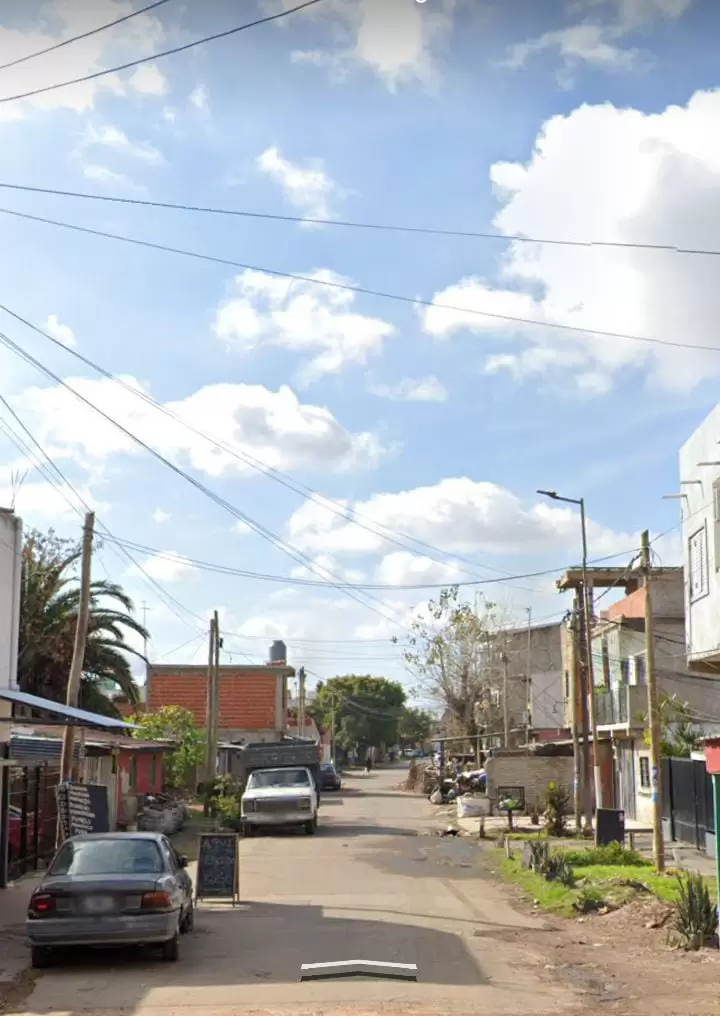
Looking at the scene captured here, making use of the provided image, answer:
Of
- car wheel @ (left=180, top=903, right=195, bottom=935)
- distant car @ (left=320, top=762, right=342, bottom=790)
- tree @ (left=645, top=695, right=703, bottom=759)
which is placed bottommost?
distant car @ (left=320, top=762, right=342, bottom=790)

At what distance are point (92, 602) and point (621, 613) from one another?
2007cm

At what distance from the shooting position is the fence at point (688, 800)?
96.6ft

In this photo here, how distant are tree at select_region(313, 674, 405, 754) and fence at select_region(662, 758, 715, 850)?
277 ft

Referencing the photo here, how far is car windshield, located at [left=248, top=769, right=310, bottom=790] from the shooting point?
36719mm

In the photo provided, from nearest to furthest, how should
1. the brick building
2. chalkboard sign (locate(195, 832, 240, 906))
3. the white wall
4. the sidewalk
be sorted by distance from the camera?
the sidewalk < chalkboard sign (locate(195, 832, 240, 906)) < the white wall < the brick building

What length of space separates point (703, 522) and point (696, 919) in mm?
9939

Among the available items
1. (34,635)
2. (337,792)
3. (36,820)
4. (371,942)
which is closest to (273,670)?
(337,792)

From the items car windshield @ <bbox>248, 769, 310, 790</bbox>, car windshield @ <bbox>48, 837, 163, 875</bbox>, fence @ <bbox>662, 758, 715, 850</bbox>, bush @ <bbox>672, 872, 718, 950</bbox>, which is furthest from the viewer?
car windshield @ <bbox>248, 769, 310, 790</bbox>

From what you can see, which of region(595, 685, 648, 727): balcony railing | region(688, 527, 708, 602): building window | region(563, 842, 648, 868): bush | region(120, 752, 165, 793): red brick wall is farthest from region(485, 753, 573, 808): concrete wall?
region(688, 527, 708, 602): building window

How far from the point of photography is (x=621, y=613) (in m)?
46.7

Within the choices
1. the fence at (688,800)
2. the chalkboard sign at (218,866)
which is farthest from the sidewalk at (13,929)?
the fence at (688,800)

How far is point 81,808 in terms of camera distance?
22469 millimetres

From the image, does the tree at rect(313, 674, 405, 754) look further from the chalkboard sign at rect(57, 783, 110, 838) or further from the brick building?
the chalkboard sign at rect(57, 783, 110, 838)

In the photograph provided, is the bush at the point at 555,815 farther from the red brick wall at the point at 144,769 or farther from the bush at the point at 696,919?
the bush at the point at 696,919
